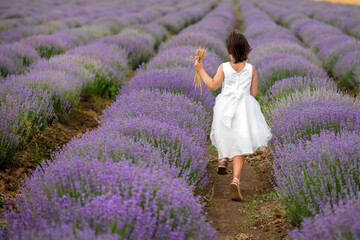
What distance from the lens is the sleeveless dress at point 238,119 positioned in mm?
3174

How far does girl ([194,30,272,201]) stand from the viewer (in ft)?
10.4

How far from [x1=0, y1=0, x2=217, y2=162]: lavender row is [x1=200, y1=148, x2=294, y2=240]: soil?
1653mm

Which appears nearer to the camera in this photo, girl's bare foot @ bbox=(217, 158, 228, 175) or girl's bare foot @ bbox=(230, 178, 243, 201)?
girl's bare foot @ bbox=(230, 178, 243, 201)

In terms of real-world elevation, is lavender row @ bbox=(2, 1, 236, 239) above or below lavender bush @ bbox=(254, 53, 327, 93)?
above

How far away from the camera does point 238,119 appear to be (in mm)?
3209

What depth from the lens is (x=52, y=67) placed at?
5.39 metres

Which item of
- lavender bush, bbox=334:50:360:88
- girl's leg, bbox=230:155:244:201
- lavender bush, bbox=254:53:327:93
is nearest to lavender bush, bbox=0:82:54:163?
girl's leg, bbox=230:155:244:201

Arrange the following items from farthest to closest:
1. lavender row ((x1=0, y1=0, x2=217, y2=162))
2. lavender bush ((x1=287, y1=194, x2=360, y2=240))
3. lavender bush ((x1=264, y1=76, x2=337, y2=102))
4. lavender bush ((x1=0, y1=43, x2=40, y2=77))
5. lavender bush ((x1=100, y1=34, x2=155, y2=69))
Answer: lavender bush ((x1=100, y1=34, x2=155, y2=69)), lavender bush ((x1=0, y1=43, x2=40, y2=77)), lavender bush ((x1=264, y1=76, x2=337, y2=102)), lavender row ((x1=0, y1=0, x2=217, y2=162)), lavender bush ((x1=287, y1=194, x2=360, y2=240))

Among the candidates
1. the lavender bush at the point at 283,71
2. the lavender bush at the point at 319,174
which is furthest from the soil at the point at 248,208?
the lavender bush at the point at 283,71

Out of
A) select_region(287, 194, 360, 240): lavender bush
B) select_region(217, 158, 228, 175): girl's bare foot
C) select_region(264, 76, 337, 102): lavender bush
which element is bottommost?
select_region(217, 158, 228, 175): girl's bare foot

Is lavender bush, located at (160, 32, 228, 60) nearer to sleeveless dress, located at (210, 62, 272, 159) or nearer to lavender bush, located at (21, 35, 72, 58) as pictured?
lavender bush, located at (21, 35, 72, 58)

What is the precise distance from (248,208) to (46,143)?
2147 mm

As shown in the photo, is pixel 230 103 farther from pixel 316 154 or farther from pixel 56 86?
pixel 56 86

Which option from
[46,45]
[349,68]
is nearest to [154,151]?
[349,68]
